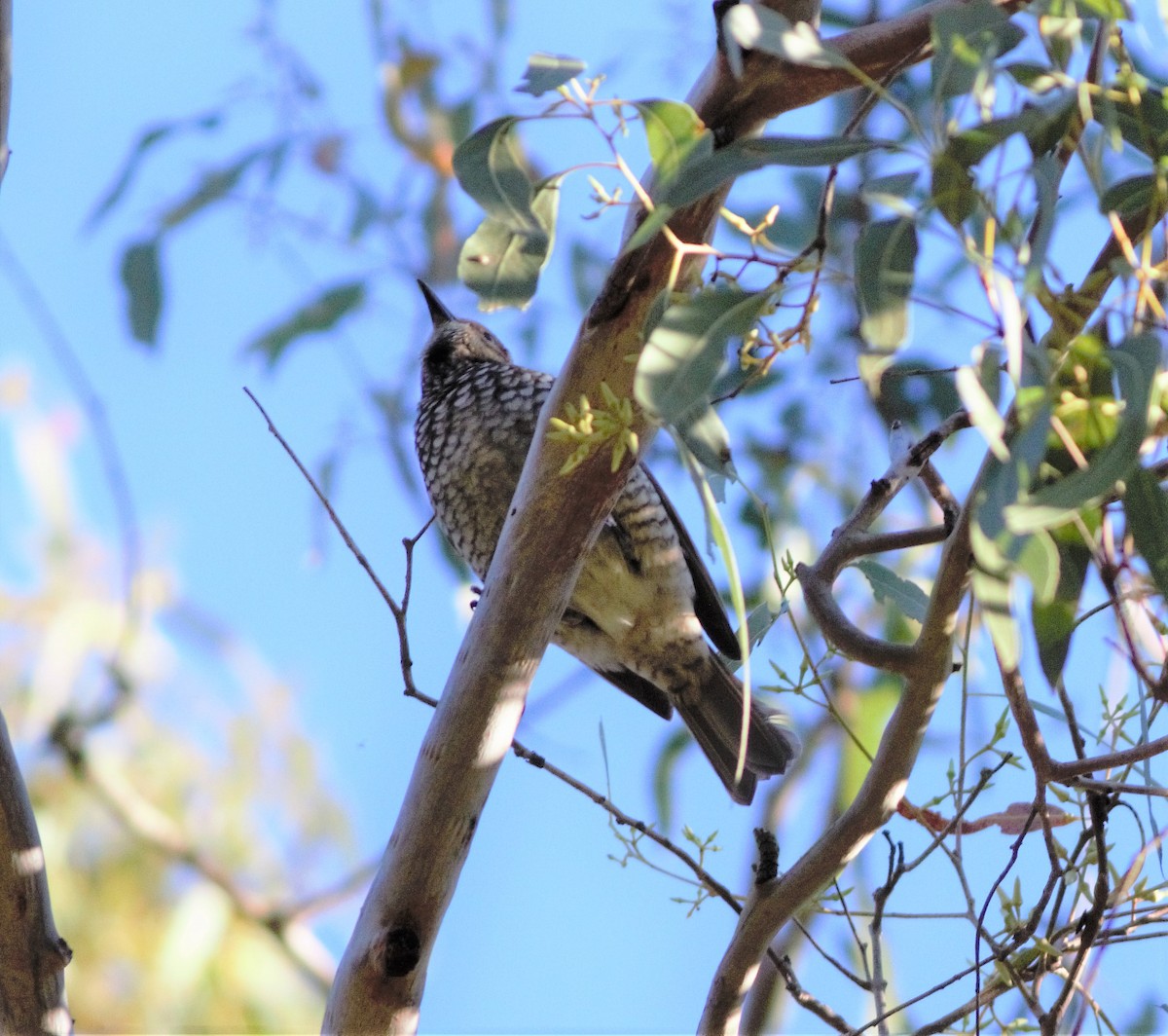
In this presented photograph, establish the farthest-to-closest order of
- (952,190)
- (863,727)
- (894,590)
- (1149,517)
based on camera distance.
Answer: (863,727), (894,590), (1149,517), (952,190)

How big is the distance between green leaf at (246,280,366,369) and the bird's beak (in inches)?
10.2

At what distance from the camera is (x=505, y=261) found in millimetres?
1277

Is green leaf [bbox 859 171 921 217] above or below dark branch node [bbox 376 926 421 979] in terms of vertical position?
above

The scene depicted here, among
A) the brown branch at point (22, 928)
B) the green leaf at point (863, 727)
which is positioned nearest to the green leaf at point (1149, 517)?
the brown branch at point (22, 928)

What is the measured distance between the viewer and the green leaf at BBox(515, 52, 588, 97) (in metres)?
1.09

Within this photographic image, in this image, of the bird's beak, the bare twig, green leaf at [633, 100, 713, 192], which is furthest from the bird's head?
green leaf at [633, 100, 713, 192]

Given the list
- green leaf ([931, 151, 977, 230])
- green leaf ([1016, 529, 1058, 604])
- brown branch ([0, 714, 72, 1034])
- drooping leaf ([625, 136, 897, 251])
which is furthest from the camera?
brown branch ([0, 714, 72, 1034])

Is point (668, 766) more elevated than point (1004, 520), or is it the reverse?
point (668, 766)

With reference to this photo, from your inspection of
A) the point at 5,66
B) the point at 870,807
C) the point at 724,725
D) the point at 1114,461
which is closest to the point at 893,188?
the point at 1114,461

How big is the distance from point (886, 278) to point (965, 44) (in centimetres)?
17

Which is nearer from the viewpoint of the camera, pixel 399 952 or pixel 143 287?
pixel 399 952

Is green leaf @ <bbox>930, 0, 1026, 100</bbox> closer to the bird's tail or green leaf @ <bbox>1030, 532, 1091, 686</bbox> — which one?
green leaf @ <bbox>1030, 532, 1091, 686</bbox>

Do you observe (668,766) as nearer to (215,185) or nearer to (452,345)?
(452,345)

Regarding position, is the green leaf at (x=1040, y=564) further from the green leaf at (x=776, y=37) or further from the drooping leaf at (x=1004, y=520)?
the green leaf at (x=776, y=37)
